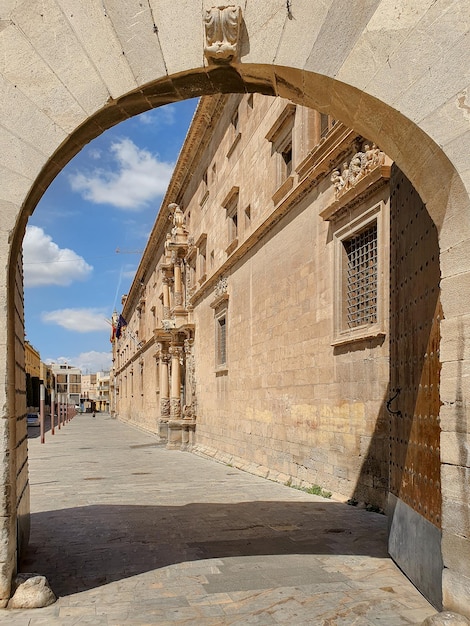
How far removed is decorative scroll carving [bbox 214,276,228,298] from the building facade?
9 centimetres

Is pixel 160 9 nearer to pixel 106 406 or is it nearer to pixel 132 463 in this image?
pixel 132 463

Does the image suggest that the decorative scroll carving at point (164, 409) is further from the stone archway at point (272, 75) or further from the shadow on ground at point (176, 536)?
the stone archway at point (272, 75)

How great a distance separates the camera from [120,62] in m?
4.12

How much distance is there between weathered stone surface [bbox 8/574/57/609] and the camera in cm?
393

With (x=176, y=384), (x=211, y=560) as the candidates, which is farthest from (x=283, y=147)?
Answer: (x=176, y=384)

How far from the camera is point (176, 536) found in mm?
6426

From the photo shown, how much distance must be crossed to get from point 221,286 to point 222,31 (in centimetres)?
1299

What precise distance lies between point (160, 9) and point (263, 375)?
9508mm

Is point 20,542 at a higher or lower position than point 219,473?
higher

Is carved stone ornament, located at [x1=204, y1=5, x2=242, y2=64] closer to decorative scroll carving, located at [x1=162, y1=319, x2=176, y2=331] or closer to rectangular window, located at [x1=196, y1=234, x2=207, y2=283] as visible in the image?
rectangular window, located at [x1=196, y1=234, x2=207, y2=283]

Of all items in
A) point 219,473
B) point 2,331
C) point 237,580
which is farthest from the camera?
point 219,473

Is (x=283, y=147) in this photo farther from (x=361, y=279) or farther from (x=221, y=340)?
(x=221, y=340)

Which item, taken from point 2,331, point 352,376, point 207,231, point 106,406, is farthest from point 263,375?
point 106,406

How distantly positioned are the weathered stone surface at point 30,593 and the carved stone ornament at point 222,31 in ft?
12.4
